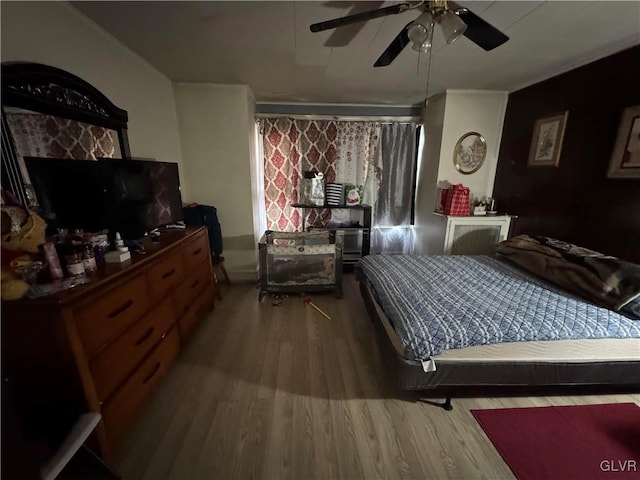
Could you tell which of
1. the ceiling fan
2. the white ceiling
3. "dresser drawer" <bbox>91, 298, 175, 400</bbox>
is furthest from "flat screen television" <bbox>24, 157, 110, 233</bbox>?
the ceiling fan

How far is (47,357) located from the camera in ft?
3.28

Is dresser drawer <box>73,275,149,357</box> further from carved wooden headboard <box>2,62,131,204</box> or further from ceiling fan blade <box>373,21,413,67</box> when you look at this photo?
ceiling fan blade <box>373,21,413,67</box>

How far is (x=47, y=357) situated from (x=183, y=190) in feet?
7.33

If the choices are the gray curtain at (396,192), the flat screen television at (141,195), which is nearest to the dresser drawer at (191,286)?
the flat screen television at (141,195)

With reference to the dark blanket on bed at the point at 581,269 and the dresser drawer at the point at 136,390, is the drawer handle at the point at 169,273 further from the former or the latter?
the dark blanket on bed at the point at 581,269

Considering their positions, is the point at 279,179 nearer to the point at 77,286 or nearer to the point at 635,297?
the point at 77,286

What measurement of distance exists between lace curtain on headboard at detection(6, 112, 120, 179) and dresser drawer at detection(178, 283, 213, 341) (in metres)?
1.18

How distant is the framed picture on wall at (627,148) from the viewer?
186 centimetres

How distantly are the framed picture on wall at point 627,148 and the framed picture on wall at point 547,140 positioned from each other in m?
0.45

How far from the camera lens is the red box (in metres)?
2.95

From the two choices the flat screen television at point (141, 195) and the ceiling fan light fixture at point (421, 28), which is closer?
the ceiling fan light fixture at point (421, 28)

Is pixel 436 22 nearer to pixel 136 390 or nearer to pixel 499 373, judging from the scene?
pixel 499 373

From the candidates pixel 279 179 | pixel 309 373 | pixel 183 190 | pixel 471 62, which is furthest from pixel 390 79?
pixel 309 373

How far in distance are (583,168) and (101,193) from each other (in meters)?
3.57
